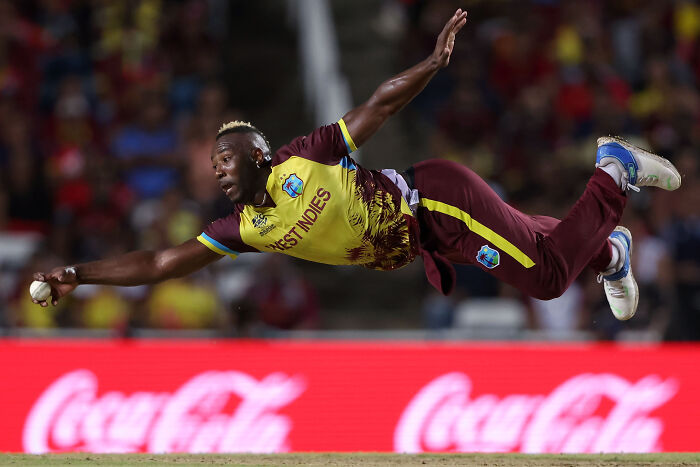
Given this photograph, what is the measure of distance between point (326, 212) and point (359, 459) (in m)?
1.86

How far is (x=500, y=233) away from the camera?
6.45 m

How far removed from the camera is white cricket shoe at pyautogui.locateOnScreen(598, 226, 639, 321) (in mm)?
7375

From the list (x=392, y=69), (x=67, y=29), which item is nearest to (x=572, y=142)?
(x=392, y=69)

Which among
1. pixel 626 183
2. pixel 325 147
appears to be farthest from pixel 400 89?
pixel 626 183

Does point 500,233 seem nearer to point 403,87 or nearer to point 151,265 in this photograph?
point 403,87

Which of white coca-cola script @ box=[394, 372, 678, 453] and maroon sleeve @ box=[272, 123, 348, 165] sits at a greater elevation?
maroon sleeve @ box=[272, 123, 348, 165]

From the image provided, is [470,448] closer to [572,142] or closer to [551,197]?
[551,197]

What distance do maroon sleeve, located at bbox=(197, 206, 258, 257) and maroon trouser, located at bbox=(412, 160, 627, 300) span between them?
1094 millimetres

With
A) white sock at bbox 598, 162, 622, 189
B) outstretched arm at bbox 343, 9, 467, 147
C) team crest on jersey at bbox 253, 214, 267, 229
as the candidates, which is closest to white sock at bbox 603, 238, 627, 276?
white sock at bbox 598, 162, 622, 189

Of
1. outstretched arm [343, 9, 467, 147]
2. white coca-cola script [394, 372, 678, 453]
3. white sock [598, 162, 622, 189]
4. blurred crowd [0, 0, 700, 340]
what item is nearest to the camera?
outstretched arm [343, 9, 467, 147]

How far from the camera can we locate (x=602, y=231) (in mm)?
6668

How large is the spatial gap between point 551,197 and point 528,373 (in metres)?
3.23

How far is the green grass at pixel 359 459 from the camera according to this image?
6.86 meters

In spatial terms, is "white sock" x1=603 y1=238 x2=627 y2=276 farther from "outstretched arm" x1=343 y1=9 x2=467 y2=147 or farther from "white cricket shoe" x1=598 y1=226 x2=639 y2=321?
"outstretched arm" x1=343 y1=9 x2=467 y2=147
